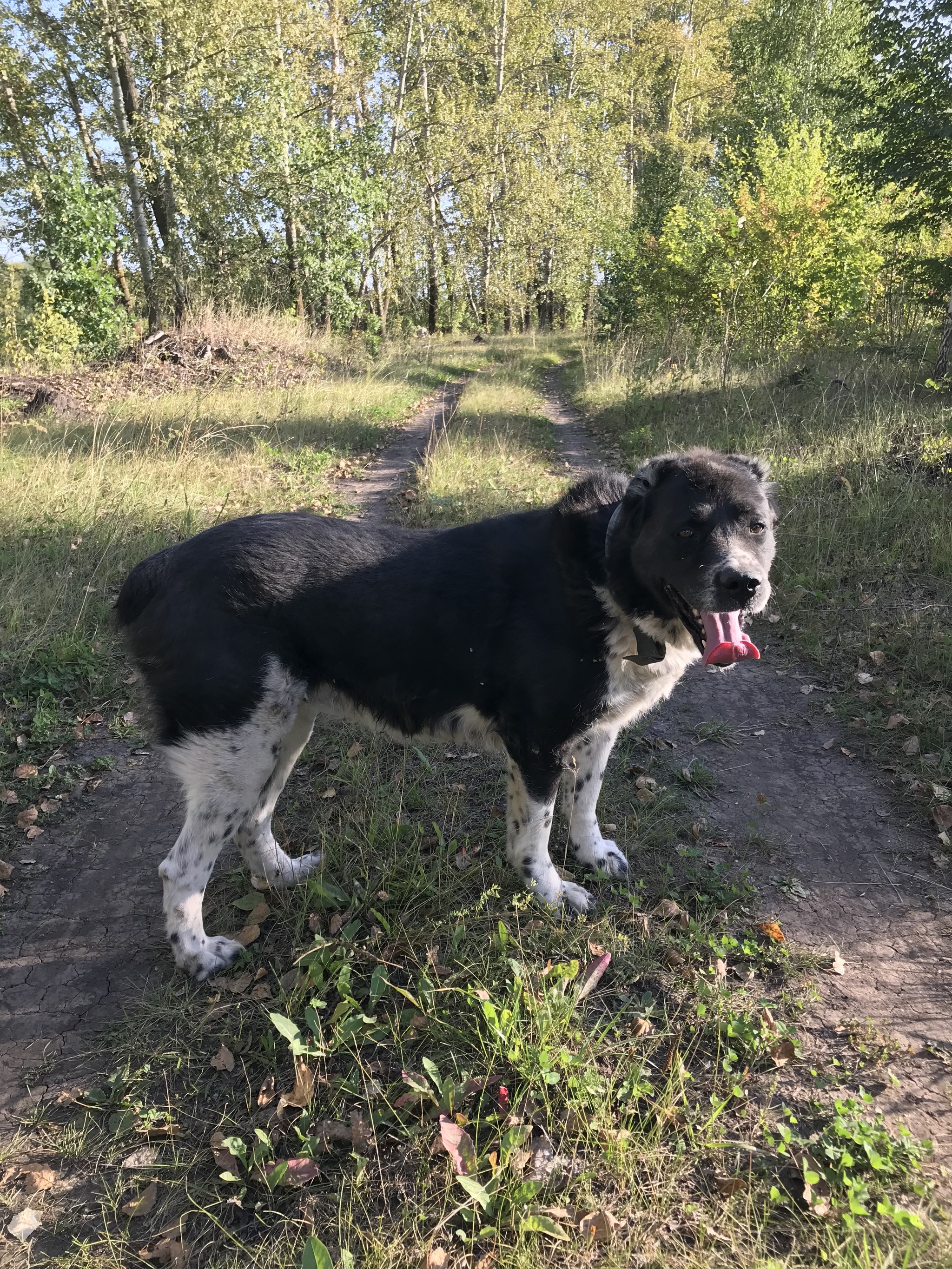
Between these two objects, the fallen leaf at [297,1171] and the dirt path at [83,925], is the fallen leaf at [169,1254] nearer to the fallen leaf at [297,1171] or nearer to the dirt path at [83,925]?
the fallen leaf at [297,1171]

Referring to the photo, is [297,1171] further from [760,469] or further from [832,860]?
[760,469]

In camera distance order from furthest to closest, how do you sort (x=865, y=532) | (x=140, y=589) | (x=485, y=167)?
(x=485, y=167), (x=865, y=532), (x=140, y=589)

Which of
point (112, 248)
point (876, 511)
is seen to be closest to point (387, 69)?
point (112, 248)

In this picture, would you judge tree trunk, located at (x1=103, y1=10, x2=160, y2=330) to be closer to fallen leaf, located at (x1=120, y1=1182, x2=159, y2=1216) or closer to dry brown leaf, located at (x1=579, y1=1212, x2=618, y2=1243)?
fallen leaf, located at (x1=120, y1=1182, x2=159, y2=1216)

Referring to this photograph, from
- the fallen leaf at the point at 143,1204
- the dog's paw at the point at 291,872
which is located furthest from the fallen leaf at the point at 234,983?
the fallen leaf at the point at 143,1204

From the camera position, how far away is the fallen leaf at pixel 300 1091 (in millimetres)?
2209

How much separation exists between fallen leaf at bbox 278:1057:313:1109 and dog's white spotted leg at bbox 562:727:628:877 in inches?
59.3

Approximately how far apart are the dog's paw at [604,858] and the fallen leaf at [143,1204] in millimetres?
1994

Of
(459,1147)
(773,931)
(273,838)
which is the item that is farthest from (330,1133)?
(773,931)

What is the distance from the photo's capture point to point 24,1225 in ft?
6.42

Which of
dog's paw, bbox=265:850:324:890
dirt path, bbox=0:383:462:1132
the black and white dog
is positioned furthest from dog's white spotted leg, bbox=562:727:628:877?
dirt path, bbox=0:383:462:1132

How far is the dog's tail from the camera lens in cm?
280

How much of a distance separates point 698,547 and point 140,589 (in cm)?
223

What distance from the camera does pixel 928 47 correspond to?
27.7 ft
